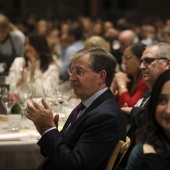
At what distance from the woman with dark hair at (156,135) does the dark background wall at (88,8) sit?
17.3m

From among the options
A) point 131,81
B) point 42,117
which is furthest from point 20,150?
point 131,81

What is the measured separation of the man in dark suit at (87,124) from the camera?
294 cm

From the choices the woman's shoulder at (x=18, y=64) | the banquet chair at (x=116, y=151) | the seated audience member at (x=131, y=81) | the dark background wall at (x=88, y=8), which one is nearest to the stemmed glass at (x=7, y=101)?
the seated audience member at (x=131, y=81)

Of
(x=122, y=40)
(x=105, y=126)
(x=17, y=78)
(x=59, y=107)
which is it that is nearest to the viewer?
(x=105, y=126)

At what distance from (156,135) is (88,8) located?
19.3 metres

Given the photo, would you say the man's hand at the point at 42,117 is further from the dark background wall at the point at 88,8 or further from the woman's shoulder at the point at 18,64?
the dark background wall at the point at 88,8

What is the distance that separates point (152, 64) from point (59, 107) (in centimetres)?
125

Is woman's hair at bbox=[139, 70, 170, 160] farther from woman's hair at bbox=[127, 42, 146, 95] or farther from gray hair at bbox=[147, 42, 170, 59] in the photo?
woman's hair at bbox=[127, 42, 146, 95]

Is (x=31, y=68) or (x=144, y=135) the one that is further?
(x=31, y=68)

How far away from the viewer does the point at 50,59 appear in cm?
640

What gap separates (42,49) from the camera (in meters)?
6.47

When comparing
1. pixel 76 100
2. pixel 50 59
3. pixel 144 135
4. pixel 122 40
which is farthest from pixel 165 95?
pixel 122 40

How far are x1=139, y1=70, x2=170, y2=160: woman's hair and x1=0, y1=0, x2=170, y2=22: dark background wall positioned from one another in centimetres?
1733

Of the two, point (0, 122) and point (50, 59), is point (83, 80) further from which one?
point (50, 59)
